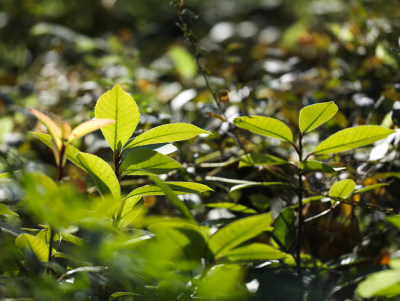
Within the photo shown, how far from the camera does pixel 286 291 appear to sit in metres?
0.65

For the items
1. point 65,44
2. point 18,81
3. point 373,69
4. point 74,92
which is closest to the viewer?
point 373,69

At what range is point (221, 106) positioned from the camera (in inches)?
48.7

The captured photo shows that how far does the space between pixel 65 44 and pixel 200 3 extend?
157 cm

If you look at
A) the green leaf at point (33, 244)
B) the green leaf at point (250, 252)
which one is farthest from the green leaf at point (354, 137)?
the green leaf at point (33, 244)

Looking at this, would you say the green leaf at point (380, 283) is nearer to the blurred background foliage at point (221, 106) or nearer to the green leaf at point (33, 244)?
the blurred background foliage at point (221, 106)

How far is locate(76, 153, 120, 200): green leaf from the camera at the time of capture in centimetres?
62

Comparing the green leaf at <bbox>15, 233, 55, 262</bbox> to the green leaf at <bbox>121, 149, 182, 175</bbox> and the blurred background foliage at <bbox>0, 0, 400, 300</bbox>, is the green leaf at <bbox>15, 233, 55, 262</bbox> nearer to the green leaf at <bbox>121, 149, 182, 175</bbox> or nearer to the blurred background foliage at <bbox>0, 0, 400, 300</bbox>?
the blurred background foliage at <bbox>0, 0, 400, 300</bbox>

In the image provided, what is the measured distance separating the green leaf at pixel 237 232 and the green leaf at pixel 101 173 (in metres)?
0.19

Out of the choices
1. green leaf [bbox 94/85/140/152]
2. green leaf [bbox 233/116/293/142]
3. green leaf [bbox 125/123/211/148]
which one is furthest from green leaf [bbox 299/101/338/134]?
green leaf [bbox 94/85/140/152]

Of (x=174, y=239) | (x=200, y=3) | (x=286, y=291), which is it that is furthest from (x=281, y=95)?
(x=200, y=3)

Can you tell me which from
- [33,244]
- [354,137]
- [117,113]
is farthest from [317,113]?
[33,244]

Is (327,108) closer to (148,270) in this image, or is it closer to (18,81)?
(148,270)

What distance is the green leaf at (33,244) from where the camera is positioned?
0.62m

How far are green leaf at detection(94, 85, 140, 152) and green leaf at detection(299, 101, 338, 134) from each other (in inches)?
11.2
